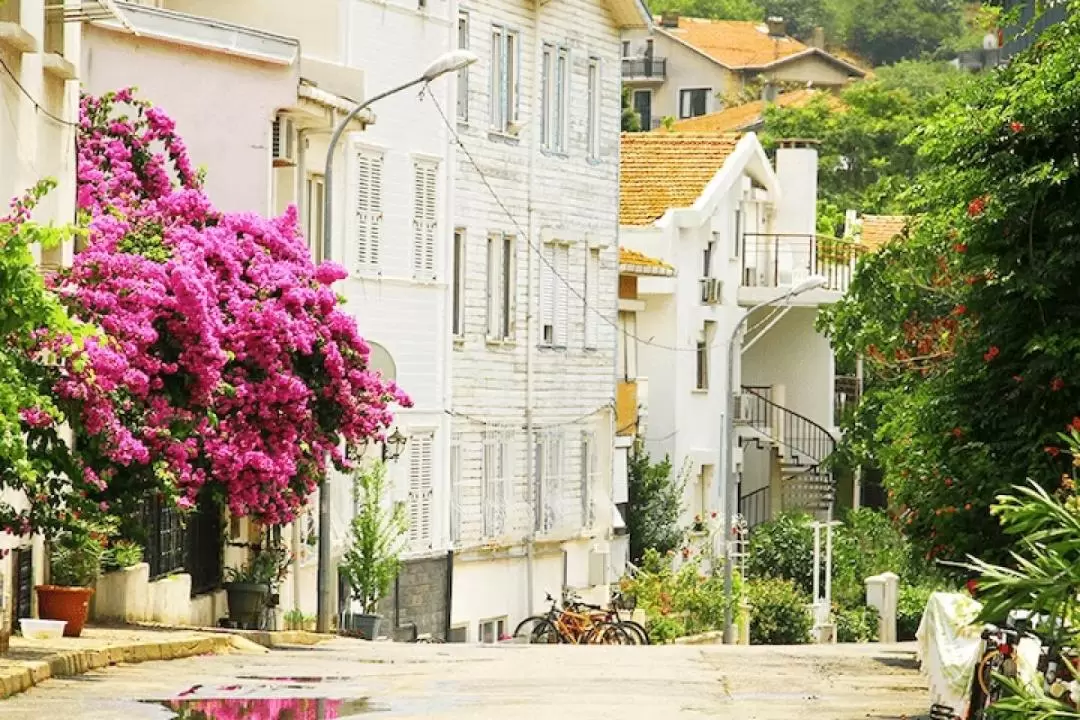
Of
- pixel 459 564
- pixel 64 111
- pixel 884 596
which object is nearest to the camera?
pixel 64 111

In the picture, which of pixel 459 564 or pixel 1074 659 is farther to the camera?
pixel 459 564

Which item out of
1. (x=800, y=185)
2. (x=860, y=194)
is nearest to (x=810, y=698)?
(x=800, y=185)

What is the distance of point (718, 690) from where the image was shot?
25672 millimetres

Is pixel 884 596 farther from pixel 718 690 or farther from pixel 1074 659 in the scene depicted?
pixel 1074 659

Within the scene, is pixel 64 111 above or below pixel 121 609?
above

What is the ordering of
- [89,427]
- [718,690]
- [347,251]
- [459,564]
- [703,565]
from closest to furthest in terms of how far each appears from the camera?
[89,427] < [718,690] < [347,251] < [459,564] < [703,565]

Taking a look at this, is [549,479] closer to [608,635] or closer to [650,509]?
[650,509]

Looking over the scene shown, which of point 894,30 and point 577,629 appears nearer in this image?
point 577,629

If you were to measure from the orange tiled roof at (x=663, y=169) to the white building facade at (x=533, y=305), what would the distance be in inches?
244

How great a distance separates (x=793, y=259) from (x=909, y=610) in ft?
41.6

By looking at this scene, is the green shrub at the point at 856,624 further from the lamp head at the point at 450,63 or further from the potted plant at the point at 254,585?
the lamp head at the point at 450,63

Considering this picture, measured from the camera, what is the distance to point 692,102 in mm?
121625

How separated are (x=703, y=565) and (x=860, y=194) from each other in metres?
34.7

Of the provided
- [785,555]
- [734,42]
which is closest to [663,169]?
[785,555]
